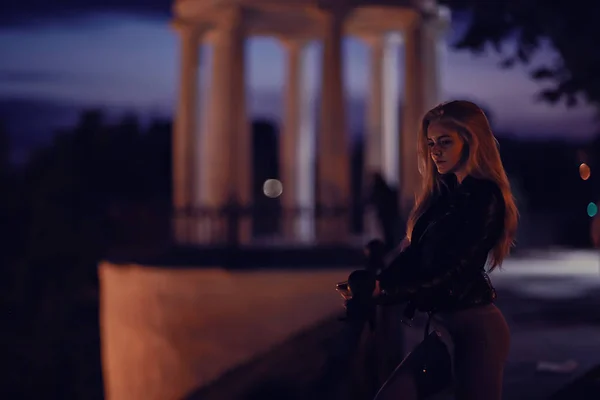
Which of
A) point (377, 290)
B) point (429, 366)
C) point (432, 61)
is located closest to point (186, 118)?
point (432, 61)

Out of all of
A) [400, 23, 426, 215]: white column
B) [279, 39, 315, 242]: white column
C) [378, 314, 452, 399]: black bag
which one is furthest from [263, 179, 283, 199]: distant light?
[378, 314, 452, 399]: black bag

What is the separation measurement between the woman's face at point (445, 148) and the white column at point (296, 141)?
27.6m

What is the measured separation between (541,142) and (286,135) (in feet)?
124

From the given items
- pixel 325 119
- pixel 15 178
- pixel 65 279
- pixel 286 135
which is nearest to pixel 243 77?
pixel 325 119

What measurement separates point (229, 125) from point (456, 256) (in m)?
23.9

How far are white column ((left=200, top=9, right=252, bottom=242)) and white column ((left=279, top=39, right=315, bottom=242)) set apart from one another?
11.6ft

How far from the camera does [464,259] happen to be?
163 inches

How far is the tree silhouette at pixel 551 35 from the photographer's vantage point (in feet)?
49.9

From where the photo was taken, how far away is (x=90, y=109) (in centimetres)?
5934

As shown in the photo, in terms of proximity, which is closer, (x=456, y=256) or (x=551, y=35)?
(x=456, y=256)

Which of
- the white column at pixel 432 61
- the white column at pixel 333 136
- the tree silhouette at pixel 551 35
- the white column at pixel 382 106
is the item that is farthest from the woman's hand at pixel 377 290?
the white column at pixel 382 106

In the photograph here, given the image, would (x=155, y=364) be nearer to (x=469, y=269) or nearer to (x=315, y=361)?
(x=315, y=361)

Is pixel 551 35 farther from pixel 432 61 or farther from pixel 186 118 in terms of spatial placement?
pixel 186 118

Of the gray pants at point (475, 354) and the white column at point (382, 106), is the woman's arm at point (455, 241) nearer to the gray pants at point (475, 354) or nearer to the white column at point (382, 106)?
the gray pants at point (475, 354)
